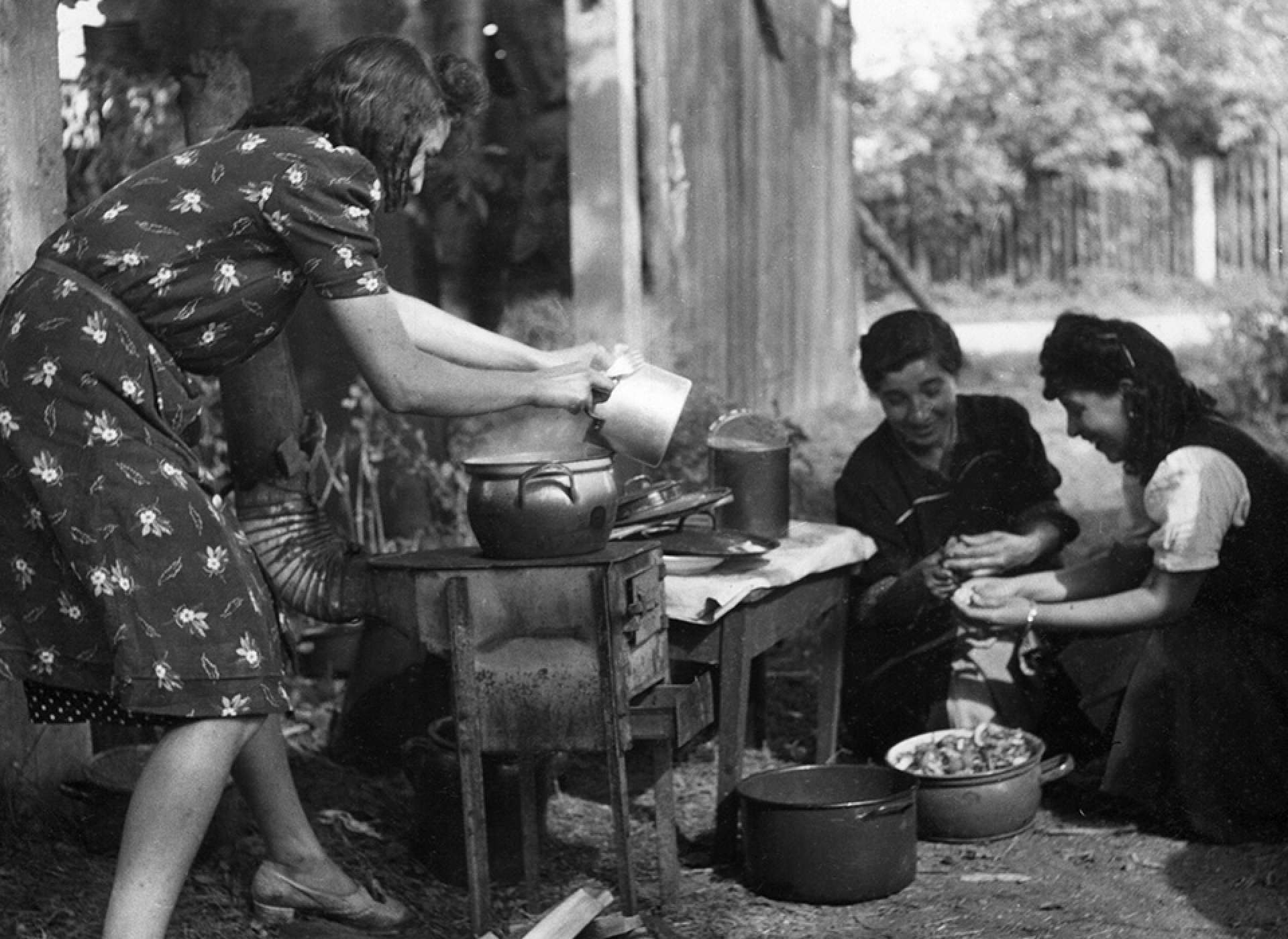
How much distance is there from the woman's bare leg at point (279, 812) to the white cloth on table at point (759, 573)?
3.66 ft

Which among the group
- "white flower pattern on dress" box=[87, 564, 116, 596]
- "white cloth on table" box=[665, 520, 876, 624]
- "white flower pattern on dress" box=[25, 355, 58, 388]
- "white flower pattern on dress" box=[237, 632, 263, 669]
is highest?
"white flower pattern on dress" box=[25, 355, 58, 388]

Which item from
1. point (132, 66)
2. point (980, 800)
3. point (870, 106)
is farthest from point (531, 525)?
point (870, 106)

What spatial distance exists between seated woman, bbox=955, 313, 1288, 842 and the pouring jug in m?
1.42

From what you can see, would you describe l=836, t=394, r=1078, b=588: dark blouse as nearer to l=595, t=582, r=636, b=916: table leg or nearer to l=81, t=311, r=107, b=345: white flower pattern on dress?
l=595, t=582, r=636, b=916: table leg

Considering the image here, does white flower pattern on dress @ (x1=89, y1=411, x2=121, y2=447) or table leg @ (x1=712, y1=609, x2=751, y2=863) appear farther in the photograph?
table leg @ (x1=712, y1=609, x2=751, y2=863)

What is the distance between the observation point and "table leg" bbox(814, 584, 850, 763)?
215 inches

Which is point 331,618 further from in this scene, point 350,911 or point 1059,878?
point 1059,878

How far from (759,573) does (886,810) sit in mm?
726

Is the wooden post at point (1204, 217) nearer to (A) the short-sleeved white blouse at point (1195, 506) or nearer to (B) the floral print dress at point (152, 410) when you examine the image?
(A) the short-sleeved white blouse at point (1195, 506)

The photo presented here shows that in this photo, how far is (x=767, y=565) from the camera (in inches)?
186

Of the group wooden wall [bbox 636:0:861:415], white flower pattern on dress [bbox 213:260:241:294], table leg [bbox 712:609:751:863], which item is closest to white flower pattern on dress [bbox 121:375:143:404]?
white flower pattern on dress [bbox 213:260:241:294]

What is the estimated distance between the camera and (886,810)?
173 inches

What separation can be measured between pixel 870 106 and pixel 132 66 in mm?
16916

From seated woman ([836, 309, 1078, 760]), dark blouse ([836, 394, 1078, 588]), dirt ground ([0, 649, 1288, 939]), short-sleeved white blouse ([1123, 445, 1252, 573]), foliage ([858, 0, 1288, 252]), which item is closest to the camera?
dirt ground ([0, 649, 1288, 939])
